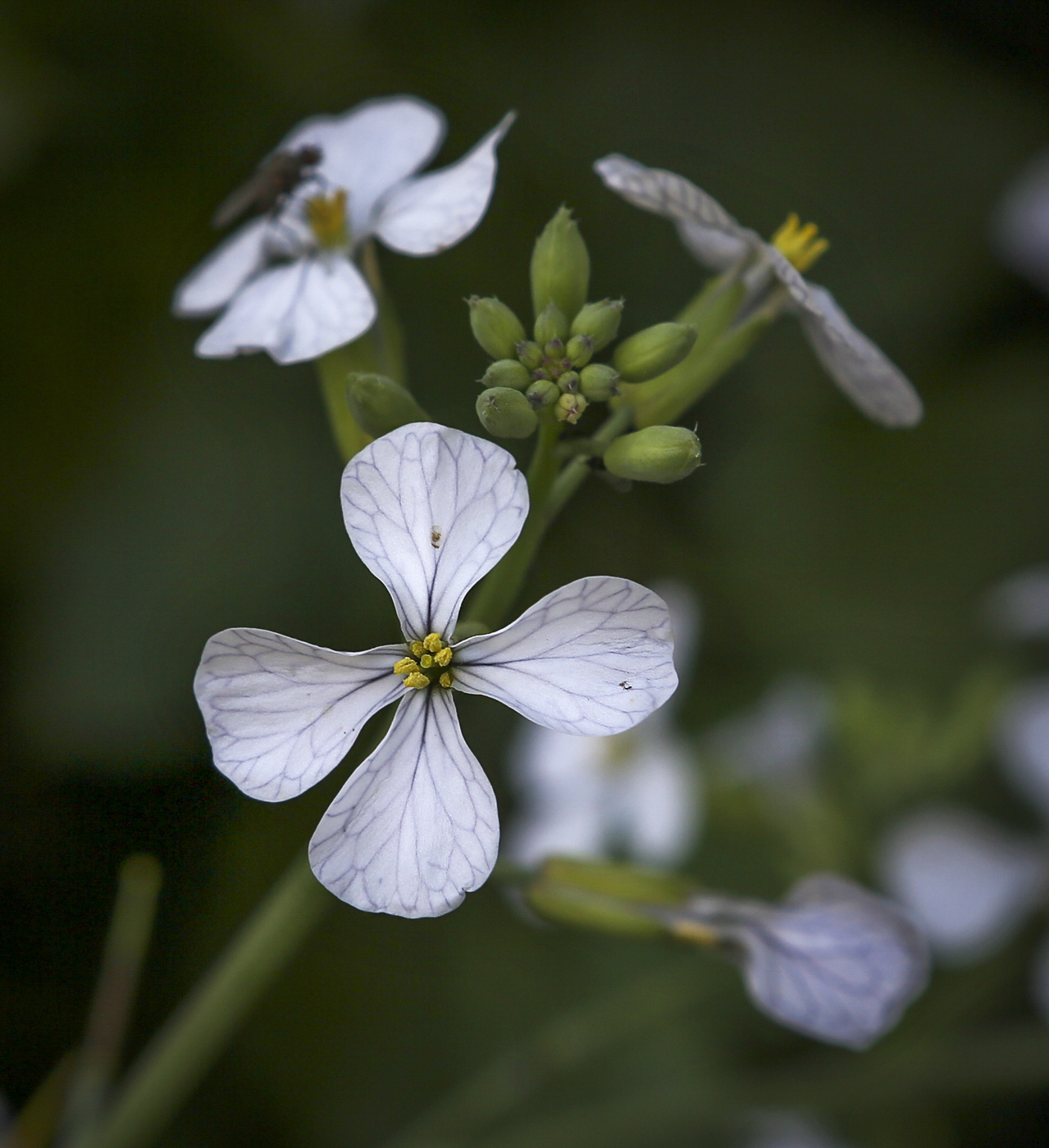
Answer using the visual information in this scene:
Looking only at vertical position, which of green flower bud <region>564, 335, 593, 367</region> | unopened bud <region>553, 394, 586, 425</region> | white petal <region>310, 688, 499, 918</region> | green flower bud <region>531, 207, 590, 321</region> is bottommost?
white petal <region>310, 688, 499, 918</region>

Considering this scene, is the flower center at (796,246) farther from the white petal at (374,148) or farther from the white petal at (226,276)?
the white petal at (226,276)

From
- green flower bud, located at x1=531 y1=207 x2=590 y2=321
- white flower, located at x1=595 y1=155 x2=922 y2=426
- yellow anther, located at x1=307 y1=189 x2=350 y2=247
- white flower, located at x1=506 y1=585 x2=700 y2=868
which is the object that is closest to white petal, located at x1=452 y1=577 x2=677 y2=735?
green flower bud, located at x1=531 y1=207 x2=590 y2=321

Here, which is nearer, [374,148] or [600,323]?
[600,323]

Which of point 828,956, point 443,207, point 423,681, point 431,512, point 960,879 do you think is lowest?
point 960,879

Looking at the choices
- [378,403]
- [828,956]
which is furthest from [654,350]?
[828,956]

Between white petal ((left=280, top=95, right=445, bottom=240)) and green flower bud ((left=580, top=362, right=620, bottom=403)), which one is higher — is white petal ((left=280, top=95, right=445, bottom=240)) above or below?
above

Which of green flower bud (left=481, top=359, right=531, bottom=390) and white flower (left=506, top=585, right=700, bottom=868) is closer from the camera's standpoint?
green flower bud (left=481, top=359, right=531, bottom=390)

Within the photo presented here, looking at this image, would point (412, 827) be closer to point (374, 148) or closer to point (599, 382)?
point (599, 382)

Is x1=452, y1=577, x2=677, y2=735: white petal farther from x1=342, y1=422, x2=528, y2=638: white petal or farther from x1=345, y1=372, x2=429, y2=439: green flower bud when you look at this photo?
x1=345, y1=372, x2=429, y2=439: green flower bud
